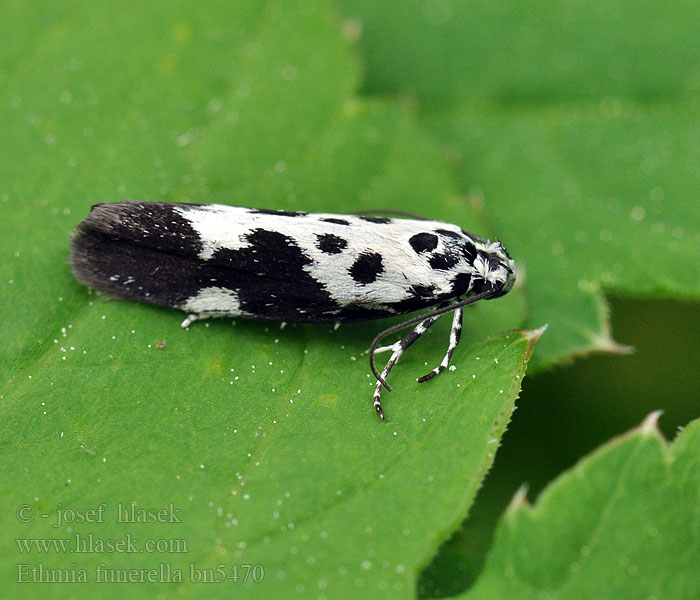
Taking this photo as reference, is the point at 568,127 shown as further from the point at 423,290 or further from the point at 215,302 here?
the point at 215,302

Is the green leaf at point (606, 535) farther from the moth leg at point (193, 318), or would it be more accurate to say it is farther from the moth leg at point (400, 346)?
the moth leg at point (193, 318)

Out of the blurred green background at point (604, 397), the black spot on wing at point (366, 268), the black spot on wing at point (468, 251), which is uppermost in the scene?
the black spot on wing at point (468, 251)

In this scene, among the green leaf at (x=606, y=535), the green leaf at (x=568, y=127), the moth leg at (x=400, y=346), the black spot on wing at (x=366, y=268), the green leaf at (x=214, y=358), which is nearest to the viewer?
the green leaf at (x=606, y=535)

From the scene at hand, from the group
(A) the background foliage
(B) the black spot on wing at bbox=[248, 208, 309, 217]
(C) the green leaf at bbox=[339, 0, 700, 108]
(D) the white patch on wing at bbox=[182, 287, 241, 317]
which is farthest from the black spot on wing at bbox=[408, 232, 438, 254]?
(C) the green leaf at bbox=[339, 0, 700, 108]

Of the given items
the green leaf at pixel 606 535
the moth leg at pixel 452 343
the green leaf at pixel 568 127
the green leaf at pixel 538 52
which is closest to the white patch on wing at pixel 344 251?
the moth leg at pixel 452 343

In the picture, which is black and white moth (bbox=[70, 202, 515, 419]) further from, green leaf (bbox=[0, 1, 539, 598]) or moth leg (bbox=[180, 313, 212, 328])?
green leaf (bbox=[0, 1, 539, 598])

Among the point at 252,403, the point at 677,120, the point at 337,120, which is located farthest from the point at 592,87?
the point at 252,403

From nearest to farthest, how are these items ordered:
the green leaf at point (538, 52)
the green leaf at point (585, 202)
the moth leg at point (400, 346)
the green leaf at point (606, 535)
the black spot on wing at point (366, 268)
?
1. the green leaf at point (606, 535)
2. the moth leg at point (400, 346)
3. the black spot on wing at point (366, 268)
4. the green leaf at point (585, 202)
5. the green leaf at point (538, 52)
